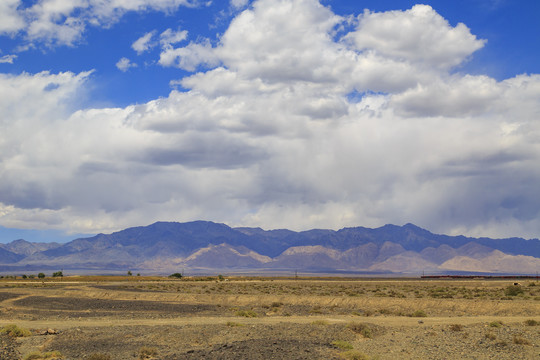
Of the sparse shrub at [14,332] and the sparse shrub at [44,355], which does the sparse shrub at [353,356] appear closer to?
the sparse shrub at [44,355]

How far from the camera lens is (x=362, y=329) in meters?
30.2

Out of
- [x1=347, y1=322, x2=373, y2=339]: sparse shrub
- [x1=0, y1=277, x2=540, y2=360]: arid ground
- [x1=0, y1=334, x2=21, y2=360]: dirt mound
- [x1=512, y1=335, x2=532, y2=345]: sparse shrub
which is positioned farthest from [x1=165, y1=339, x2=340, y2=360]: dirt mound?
[x1=512, y1=335, x2=532, y2=345]: sparse shrub

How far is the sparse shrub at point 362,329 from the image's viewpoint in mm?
29500

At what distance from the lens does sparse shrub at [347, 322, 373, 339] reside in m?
29.5

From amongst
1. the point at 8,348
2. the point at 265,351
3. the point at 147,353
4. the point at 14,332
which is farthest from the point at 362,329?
the point at 14,332

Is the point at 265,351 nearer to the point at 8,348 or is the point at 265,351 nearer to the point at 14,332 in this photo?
the point at 8,348

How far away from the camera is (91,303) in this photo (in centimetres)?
5741

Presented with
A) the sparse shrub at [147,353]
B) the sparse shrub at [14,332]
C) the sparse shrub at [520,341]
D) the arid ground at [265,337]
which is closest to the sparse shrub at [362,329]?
the arid ground at [265,337]

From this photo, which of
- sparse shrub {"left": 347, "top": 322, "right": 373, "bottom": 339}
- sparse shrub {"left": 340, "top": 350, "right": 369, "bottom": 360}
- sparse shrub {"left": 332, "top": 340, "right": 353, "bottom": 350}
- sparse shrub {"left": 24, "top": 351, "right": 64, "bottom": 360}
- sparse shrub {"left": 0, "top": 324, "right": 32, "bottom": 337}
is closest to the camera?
sparse shrub {"left": 340, "top": 350, "right": 369, "bottom": 360}

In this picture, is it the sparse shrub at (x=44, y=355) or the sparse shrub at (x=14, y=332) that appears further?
the sparse shrub at (x=14, y=332)

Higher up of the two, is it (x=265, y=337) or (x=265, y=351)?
(x=265, y=351)

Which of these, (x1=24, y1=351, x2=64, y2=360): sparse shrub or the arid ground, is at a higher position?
(x1=24, y1=351, x2=64, y2=360): sparse shrub

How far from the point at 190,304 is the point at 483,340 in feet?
123

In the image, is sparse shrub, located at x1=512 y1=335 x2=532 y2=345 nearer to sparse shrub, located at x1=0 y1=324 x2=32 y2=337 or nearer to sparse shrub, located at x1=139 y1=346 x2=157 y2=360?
sparse shrub, located at x1=139 y1=346 x2=157 y2=360
